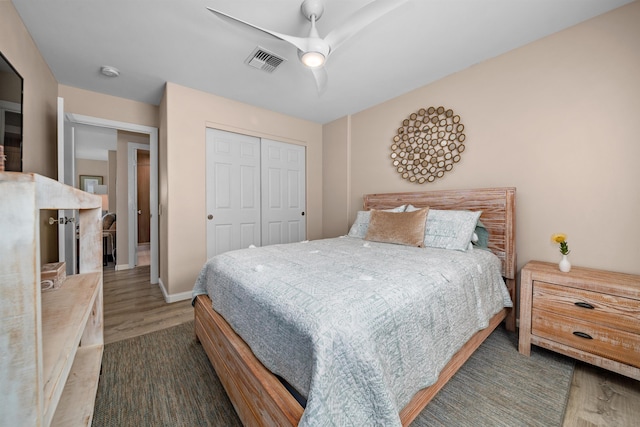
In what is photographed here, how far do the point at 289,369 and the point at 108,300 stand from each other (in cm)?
302

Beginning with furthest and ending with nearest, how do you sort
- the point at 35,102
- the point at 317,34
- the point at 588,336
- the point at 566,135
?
the point at 35,102
the point at 566,135
the point at 317,34
the point at 588,336

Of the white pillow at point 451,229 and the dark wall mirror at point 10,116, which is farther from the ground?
the dark wall mirror at point 10,116

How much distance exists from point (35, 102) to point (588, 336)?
4496 millimetres

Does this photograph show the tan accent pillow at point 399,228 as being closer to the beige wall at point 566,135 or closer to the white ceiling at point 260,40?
the beige wall at point 566,135

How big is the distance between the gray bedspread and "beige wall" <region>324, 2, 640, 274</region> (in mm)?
917

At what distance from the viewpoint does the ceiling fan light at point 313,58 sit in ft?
5.89

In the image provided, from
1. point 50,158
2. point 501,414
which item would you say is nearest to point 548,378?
point 501,414

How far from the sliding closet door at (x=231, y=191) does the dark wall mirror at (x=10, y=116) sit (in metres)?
1.60

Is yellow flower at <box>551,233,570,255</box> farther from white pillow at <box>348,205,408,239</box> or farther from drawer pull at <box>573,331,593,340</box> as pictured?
white pillow at <box>348,205,408,239</box>

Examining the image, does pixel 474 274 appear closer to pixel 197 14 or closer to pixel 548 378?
pixel 548 378

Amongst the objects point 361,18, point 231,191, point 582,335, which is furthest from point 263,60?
point 582,335

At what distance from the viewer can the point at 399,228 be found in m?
2.41

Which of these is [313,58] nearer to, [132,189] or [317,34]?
[317,34]

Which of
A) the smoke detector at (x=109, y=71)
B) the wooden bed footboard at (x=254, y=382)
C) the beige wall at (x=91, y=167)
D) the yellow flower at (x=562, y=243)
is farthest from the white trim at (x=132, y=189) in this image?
the yellow flower at (x=562, y=243)
